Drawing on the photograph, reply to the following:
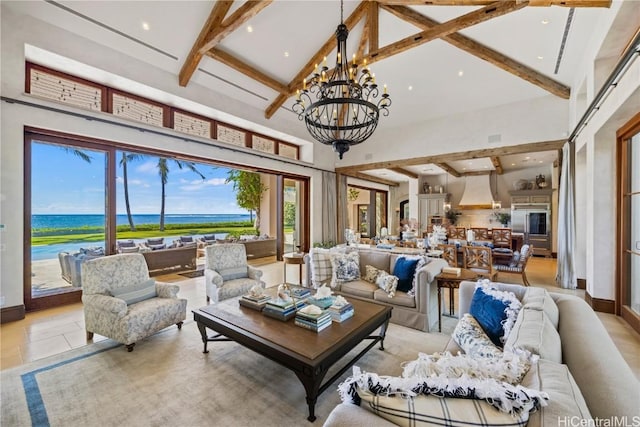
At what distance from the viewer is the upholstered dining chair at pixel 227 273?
3.75 metres

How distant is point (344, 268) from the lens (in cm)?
402

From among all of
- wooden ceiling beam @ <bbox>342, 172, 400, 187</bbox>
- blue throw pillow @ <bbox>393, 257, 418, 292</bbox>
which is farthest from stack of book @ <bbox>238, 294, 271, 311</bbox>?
wooden ceiling beam @ <bbox>342, 172, 400, 187</bbox>

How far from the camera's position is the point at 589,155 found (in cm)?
418

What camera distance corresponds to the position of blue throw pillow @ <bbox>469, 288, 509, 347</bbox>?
1.91 meters

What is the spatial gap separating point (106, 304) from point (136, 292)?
1.22 feet

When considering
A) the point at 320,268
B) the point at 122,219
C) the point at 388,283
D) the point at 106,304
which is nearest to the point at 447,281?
the point at 388,283

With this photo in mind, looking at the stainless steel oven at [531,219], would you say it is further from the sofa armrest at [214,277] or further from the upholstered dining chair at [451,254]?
the sofa armrest at [214,277]

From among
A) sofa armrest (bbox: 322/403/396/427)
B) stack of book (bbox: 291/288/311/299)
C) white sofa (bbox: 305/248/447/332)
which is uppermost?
sofa armrest (bbox: 322/403/396/427)

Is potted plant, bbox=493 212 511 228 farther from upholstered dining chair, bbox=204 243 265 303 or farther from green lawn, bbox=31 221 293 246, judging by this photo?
upholstered dining chair, bbox=204 243 265 303

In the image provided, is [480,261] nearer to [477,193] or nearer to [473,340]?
[473,340]

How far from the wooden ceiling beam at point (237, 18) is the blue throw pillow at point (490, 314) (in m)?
4.58

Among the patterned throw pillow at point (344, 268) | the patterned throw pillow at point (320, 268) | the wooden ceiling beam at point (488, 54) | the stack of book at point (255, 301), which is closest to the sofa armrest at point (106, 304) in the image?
the stack of book at point (255, 301)

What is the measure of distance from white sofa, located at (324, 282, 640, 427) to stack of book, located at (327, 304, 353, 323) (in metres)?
1.37


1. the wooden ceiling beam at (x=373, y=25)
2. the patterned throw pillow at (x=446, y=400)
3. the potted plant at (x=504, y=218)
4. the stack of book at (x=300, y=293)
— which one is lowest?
the stack of book at (x=300, y=293)
